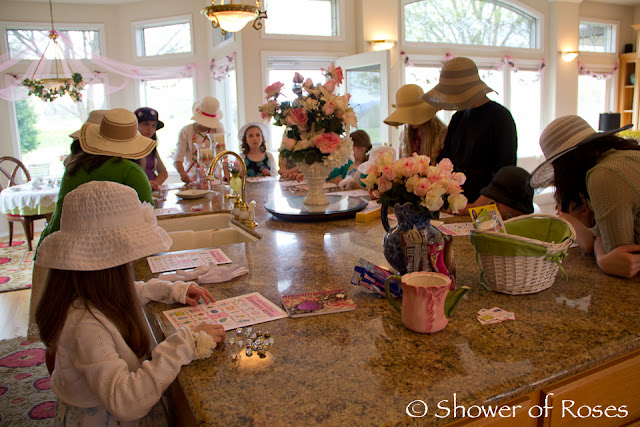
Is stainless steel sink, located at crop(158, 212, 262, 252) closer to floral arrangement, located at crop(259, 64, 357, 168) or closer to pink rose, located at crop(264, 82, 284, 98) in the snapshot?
floral arrangement, located at crop(259, 64, 357, 168)

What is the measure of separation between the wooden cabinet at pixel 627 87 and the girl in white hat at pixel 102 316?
10227mm

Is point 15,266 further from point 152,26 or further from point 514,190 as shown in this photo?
point 514,190

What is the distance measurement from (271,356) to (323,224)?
53.6 inches

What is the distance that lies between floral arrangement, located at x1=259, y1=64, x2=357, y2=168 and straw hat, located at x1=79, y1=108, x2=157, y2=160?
0.63m

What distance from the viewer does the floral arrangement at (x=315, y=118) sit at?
233 cm

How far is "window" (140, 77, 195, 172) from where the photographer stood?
7266 millimetres

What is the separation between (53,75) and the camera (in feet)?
22.3

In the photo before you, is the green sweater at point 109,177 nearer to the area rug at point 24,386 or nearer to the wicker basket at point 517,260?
the area rug at point 24,386

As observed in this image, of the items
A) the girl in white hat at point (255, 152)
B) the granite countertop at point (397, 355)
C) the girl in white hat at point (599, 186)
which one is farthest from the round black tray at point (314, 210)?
the girl in white hat at point (255, 152)

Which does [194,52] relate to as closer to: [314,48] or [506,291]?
[314,48]

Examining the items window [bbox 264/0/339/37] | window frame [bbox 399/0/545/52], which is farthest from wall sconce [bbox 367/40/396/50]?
window frame [bbox 399/0/545/52]

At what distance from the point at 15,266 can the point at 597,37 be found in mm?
10009

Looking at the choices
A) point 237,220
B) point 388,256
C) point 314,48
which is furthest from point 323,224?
point 314,48

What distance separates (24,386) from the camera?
2.89 metres
